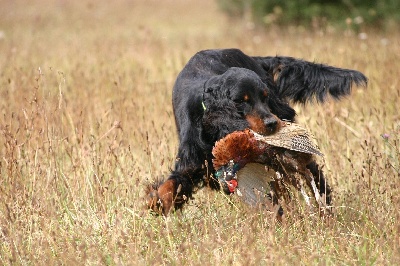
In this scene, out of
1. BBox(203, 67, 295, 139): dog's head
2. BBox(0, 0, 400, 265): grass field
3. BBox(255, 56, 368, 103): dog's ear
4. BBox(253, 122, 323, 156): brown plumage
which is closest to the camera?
BBox(0, 0, 400, 265): grass field

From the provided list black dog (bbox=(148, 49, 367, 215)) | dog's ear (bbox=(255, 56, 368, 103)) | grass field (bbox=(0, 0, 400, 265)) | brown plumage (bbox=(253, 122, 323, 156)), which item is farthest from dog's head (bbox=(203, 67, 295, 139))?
dog's ear (bbox=(255, 56, 368, 103))

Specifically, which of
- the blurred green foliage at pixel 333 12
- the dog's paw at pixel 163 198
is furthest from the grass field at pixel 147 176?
the blurred green foliage at pixel 333 12

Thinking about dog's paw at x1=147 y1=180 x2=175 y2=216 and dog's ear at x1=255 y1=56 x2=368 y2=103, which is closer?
dog's paw at x1=147 y1=180 x2=175 y2=216

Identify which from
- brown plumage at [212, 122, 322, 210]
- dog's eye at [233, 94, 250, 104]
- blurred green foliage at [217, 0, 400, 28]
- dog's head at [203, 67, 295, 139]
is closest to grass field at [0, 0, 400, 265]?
brown plumage at [212, 122, 322, 210]

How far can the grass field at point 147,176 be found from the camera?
9.75 ft

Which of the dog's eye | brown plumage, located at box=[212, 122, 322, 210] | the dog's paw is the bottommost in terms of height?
the dog's paw

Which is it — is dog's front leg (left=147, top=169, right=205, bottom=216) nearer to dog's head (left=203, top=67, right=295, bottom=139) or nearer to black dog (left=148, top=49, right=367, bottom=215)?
black dog (left=148, top=49, right=367, bottom=215)

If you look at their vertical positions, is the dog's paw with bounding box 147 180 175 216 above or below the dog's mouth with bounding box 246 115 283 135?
below

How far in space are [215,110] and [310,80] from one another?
961mm

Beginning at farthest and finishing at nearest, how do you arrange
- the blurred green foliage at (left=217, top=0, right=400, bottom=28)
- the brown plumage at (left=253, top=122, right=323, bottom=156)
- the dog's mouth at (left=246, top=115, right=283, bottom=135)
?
1. the blurred green foliage at (left=217, top=0, right=400, bottom=28)
2. the dog's mouth at (left=246, top=115, right=283, bottom=135)
3. the brown plumage at (left=253, top=122, right=323, bottom=156)

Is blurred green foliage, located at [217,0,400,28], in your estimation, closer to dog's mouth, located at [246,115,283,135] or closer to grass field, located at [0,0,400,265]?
grass field, located at [0,0,400,265]

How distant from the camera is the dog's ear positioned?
4309 mm

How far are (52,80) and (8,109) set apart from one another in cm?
203

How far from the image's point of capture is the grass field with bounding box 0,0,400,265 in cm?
297
